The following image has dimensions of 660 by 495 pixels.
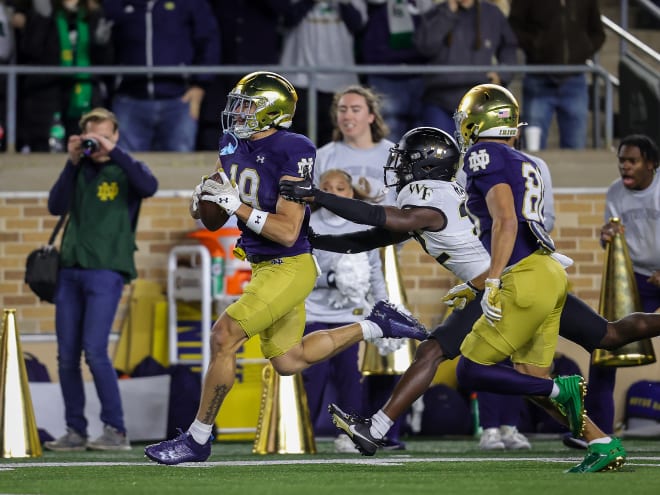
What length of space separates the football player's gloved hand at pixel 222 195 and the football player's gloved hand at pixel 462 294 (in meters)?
1.12

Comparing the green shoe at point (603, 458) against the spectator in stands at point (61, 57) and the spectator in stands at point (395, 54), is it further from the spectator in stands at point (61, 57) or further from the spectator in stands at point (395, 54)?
the spectator in stands at point (61, 57)

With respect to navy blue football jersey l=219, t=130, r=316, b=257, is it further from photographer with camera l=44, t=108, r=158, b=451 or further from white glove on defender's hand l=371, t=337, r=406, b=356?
photographer with camera l=44, t=108, r=158, b=451

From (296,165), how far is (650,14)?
294 inches

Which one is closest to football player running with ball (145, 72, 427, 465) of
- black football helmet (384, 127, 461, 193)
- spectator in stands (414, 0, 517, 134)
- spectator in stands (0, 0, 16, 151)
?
black football helmet (384, 127, 461, 193)

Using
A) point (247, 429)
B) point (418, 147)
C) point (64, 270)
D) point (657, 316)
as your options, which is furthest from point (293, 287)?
point (247, 429)

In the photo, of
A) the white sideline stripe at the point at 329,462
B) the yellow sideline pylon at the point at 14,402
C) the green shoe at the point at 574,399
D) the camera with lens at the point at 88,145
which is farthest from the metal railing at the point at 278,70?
the green shoe at the point at 574,399

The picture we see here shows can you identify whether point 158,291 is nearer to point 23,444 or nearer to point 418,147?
point 23,444

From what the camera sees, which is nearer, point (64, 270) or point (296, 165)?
point (296, 165)

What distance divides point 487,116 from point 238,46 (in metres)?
5.04

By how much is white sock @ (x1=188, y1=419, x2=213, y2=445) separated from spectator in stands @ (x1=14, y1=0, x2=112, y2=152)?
4.88 metres

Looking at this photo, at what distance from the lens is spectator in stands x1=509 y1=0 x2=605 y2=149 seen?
1195 centimetres

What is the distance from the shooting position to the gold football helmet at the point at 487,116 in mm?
7195

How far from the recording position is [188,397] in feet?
33.0

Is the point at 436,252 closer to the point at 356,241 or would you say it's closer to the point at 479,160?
the point at 356,241
